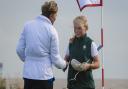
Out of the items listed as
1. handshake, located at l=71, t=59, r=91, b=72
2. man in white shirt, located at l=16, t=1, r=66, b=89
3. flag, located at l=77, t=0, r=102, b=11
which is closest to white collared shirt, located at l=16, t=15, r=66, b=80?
man in white shirt, located at l=16, t=1, r=66, b=89

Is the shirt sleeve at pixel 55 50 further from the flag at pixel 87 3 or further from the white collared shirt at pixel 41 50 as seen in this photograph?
the flag at pixel 87 3

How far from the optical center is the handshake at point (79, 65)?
689 centimetres

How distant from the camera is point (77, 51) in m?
7.06

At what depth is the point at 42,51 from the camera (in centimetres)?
677

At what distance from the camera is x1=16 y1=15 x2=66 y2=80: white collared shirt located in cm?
676

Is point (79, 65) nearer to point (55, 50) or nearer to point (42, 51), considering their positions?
point (55, 50)

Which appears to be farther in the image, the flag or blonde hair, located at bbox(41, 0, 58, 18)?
the flag

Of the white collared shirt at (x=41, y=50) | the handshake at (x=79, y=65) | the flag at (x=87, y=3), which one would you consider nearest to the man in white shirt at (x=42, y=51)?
the white collared shirt at (x=41, y=50)

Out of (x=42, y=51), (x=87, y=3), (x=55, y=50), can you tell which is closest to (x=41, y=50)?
(x=42, y=51)

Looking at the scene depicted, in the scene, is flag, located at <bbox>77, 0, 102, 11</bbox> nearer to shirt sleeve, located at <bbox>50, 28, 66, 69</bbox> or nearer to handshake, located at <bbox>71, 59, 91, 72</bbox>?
handshake, located at <bbox>71, 59, 91, 72</bbox>

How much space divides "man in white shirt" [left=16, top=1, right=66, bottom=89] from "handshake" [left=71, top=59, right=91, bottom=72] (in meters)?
0.12

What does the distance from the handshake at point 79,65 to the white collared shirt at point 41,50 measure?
122 millimetres

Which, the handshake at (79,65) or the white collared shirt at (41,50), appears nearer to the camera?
the white collared shirt at (41,50)

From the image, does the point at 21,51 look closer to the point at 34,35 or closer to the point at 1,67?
the point at 34,35
